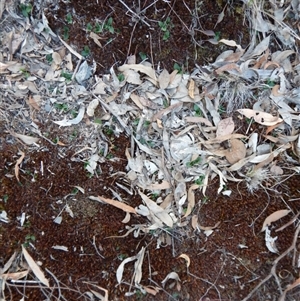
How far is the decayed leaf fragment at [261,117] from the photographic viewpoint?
4.96 ft

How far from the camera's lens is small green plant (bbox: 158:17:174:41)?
59.2 inches

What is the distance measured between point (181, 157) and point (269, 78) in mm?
410

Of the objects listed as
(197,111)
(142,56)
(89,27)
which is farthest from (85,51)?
(197,111)

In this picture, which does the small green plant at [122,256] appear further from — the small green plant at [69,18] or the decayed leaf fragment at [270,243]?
the small green plant at [69,18]

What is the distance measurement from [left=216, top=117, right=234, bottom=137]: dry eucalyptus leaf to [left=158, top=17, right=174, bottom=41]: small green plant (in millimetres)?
344

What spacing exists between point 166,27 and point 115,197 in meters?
0.60

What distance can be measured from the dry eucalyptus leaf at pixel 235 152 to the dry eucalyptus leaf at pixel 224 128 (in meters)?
0.03

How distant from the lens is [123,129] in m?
1.48

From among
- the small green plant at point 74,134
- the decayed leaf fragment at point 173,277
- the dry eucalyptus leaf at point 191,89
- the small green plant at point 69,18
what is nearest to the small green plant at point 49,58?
the small green plant at point 69,18

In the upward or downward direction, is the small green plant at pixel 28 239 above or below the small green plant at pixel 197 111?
below

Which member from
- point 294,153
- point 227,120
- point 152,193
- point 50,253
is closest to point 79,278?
point 50,253

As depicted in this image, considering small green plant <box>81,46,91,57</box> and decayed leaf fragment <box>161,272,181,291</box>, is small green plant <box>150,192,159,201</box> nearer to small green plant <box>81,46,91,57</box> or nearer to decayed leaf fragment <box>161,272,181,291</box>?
decayed leaf fragment <box>161,272,181,291</box>

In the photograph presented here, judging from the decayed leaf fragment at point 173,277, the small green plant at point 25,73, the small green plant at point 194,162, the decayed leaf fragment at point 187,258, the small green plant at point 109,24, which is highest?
the small green plant at point 109,24

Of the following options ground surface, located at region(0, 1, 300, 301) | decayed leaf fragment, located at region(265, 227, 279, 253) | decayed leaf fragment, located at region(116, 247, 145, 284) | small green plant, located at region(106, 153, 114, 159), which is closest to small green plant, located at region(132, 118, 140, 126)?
ground surface, located at region(0, 1, 300, 301)
